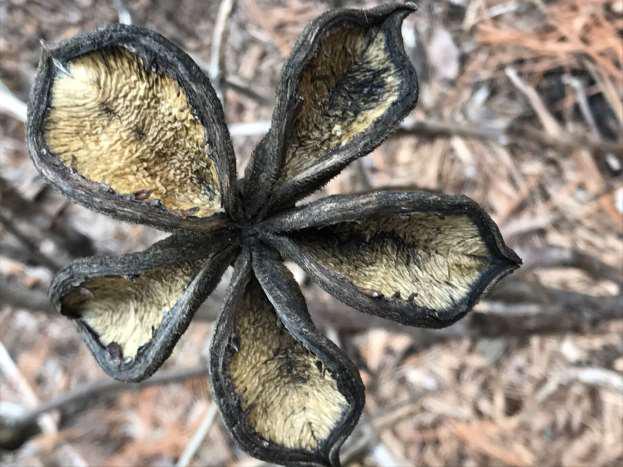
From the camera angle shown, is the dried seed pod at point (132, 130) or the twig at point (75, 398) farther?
the twig at point (75, 398)

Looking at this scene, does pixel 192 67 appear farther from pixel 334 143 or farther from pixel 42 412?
pixel 42 412

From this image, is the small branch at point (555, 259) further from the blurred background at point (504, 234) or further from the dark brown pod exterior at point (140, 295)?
the dark brown pod exterior at point (140, 295)

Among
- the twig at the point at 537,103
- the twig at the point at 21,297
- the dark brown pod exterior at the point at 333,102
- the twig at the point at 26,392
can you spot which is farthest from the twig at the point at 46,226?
the twig at the point at 537,103

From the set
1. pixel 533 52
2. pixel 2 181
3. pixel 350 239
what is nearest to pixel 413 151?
pixel 533 52

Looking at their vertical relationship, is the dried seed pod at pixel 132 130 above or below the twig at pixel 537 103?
above

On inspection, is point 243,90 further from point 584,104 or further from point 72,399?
point 584,104

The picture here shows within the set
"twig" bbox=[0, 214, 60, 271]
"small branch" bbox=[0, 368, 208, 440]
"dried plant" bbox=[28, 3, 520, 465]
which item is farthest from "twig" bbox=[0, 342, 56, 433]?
"dried plant" bbox=[28, 3, 520, 465]
